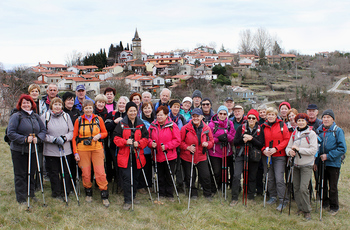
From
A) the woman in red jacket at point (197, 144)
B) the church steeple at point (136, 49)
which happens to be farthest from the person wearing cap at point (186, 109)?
the church steeple at point (136, 49)

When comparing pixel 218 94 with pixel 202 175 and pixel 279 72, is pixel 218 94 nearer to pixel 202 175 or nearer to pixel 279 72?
pixel 279 72

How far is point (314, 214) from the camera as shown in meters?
5.52

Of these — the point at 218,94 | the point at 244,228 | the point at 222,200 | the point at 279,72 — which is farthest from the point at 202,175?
the point at 279,72

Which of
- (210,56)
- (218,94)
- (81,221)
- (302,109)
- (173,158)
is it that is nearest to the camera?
(81,221)

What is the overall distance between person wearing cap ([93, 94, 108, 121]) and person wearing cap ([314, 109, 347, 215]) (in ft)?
15.9

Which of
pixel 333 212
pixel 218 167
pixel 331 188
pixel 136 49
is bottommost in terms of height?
pixel 333 212

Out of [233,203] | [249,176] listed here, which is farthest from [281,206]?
[233,203]

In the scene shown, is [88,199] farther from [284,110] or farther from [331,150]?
[331,150]

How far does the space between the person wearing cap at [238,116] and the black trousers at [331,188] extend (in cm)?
209

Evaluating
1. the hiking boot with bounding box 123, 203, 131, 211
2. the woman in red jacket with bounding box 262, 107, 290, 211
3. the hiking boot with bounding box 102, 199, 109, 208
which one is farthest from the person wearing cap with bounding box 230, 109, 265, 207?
the hiking boot with bounding box 102, 199, 109, 208

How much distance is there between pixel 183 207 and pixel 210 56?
3364 inches

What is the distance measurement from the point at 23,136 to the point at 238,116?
4643 mm

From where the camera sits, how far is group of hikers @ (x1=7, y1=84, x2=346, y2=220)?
205 inches

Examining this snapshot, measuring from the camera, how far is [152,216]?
17.1 ft
